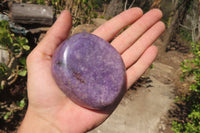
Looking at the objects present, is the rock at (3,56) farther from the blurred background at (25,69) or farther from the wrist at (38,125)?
the wrist at (38,125)

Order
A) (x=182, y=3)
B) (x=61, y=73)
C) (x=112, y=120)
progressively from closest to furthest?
1. (x=61, y=73)
2. (x=112, y=120)
3. (x=182, y=3)

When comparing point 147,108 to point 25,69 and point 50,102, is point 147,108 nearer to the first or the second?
point 25,69

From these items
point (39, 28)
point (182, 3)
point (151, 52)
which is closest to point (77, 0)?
point (39, 28)

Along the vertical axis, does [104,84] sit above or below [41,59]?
below

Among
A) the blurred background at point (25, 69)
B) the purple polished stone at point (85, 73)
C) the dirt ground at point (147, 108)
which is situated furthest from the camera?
the dirt ground at point (147, 108)

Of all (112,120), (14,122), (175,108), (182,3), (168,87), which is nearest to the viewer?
(14,122)

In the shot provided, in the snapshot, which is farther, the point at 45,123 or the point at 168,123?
the point at 168,123

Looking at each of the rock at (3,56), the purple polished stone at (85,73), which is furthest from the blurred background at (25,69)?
the purple polished stone at (85,73)

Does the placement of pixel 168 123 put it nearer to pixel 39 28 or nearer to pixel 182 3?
pixel 39 28
